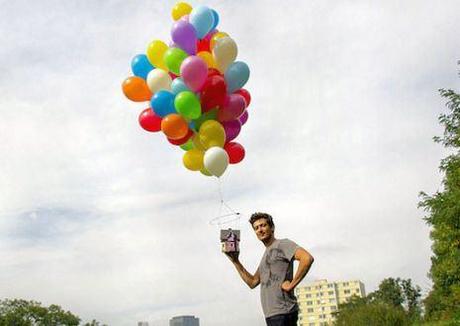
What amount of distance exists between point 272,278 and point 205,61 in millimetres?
3762

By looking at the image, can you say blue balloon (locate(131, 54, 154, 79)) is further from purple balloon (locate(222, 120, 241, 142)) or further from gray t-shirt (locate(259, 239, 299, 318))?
gray t-shirt (locate(259, 239, 299, 318))

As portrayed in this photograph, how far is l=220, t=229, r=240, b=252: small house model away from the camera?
410 cm

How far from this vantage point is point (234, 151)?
280 inches

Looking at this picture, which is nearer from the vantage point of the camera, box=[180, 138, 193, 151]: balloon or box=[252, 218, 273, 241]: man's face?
box=[252, 218, 273, 241]: man's face

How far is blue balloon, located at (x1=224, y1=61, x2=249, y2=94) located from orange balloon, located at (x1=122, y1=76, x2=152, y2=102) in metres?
1.18

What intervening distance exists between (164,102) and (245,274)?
10.7 feet

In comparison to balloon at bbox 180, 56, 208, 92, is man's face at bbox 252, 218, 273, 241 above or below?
below

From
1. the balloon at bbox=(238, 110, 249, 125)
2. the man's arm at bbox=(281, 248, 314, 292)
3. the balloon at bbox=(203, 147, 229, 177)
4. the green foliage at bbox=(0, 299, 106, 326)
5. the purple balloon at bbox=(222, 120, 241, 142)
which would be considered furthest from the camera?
the green foliage at bbox=(0, 299, 106, 326)

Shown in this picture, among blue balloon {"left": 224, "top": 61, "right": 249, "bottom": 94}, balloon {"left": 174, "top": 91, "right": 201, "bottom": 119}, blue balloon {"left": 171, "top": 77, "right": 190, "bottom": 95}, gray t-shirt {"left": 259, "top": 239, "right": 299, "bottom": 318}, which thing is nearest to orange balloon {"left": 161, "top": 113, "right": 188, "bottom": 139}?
balloon {"left": 174, "top": 91, "right": 201, "bottom": 119}

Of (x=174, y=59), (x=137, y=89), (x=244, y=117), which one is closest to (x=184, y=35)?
(x=174, y=59)

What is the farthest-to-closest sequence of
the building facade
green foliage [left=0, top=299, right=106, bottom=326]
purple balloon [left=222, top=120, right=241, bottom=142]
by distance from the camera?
the building facade < green foliage [left=0, top=299, right=106, bottom=326] < purple balloon [left=222, top=120, right=241, bottom=142]

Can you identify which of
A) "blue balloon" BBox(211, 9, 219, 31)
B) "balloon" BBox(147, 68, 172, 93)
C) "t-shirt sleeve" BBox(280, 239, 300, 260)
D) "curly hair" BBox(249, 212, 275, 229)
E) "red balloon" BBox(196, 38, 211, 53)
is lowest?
"t-shirt sleeve" BBox(280, 239, 300, 260)

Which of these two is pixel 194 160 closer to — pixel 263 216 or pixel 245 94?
pixel 245 94

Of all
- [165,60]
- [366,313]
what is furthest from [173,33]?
[366,313]
